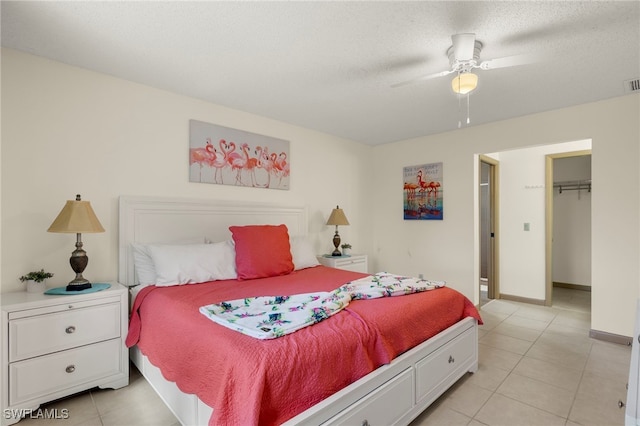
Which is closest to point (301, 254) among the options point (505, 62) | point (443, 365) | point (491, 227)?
point (443, 365)

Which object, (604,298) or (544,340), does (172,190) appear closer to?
(544,340)

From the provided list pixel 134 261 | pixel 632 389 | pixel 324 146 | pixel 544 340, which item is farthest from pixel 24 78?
pixel 544 340

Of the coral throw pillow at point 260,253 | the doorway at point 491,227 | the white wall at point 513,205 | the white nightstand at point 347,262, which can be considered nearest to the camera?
the coral throw pillow at point 260,253

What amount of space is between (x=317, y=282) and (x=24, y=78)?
8.55 ft

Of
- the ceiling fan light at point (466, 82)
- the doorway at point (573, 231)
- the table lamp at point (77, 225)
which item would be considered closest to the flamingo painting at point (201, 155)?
the table lamp at point (77, 225)

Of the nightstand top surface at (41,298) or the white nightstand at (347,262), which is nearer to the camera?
the nightstand top surface at (41,298)

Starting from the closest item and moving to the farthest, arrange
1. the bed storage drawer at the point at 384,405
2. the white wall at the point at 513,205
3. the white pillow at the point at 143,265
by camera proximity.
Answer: the bed storage drawer at the point at 384,405 < the white pillow at the point at 143,265 < the white wall at the point at 513,205

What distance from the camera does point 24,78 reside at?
2.21 m

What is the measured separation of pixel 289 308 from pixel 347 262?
216 cm

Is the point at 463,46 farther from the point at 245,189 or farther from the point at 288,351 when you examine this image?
the point at 245,189

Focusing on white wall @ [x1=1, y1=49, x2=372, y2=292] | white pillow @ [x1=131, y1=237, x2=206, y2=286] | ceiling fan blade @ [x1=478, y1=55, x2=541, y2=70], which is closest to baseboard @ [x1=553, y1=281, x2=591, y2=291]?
ceiling fan blade @ [x1=478, y1=55, x2=541, y2=70]

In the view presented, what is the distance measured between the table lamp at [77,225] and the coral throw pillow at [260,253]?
105 centimetres

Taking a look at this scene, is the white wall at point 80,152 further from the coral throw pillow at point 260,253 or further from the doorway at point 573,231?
the doorway at point 573,231

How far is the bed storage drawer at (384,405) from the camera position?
144cm
